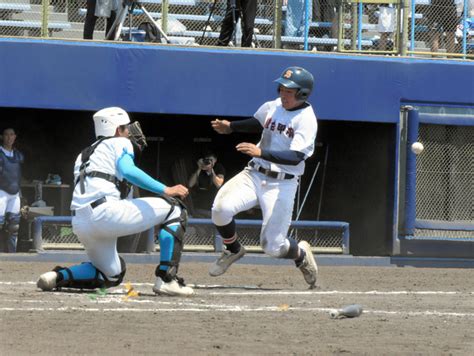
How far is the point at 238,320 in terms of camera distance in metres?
7.20

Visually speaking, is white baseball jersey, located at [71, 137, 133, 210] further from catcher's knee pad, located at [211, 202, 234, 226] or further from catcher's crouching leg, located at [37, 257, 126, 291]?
catcher's knee pad, located at [211, 202, 234, 226]

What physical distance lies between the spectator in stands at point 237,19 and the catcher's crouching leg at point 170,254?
575 centimetres

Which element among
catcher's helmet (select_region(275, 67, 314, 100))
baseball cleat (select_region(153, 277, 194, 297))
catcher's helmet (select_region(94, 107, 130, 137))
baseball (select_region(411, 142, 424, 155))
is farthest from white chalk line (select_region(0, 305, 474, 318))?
baseball (select_region(411, 142, 424, 155))

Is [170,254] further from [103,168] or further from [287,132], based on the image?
[287,132]

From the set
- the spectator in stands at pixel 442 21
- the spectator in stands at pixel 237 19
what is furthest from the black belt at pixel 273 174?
the spectator in stands at pixel 442 21

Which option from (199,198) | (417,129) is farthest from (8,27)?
(417,129)

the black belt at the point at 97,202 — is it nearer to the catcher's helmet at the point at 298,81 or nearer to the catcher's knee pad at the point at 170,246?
the catcher's knee pad at the point at 170,246

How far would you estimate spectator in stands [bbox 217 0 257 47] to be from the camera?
536 inches

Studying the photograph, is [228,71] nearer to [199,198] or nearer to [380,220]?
[199,198]

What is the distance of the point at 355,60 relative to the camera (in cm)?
1398

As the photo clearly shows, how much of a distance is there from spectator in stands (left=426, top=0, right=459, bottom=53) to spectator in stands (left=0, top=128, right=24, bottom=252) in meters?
5.59

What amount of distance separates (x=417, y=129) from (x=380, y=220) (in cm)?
136

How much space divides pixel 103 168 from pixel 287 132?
1.78 metres

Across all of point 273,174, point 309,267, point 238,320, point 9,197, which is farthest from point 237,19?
point 238,320
